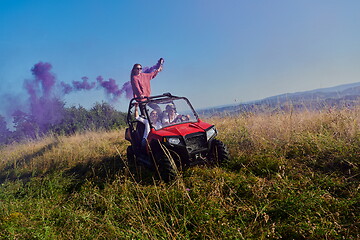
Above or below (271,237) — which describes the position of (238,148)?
above

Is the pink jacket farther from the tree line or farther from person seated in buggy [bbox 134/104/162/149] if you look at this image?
the tree line

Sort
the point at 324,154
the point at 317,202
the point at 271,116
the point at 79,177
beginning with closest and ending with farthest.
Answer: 1. the point at 317,202
2. the point at 324,154
3. the point at 79,177
4. the point at 271,116

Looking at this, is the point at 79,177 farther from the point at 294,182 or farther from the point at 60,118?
the point at 60,118

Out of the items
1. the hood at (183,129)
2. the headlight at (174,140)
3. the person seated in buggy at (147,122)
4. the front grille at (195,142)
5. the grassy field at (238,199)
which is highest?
the person seated in buggy at (147,122)

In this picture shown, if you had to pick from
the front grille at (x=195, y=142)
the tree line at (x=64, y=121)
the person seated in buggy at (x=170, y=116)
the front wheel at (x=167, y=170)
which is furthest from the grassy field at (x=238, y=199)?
the tree line at (x=64, y=121)

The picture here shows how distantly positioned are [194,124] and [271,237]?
266 centimetres

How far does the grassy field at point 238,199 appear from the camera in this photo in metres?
2.25

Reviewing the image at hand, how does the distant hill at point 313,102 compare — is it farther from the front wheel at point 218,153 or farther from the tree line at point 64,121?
the tree line at point 64,121

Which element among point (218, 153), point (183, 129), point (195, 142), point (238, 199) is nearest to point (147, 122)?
point (183, 129)

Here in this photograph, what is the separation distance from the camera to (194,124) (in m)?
4.47

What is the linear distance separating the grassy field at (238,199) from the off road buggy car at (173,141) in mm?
255

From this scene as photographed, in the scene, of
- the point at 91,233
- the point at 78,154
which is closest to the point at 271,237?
the point at 91,233

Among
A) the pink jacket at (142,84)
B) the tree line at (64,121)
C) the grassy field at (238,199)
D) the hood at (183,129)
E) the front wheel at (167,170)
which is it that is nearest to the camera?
the grassy field at (238,199)

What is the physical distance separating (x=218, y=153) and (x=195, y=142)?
560mm
